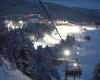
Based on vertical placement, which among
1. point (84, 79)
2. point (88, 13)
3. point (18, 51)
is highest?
point (88, 13)

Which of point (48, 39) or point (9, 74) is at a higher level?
point (48, 39)

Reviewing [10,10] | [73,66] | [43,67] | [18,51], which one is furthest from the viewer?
[10,10]

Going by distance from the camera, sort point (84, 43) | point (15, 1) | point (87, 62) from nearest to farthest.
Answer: point (87, 62) < point (84, 43) < point (15, 1)

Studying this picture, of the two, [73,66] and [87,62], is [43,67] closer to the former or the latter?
[73,66]

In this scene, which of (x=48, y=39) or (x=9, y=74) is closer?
(x=9, y=74)

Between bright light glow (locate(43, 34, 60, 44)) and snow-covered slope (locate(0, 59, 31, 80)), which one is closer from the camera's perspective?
snow-covered slope (locate(0, 59, 31, 80))

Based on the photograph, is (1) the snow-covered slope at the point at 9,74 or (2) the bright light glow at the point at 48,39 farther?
(2) the bright light glow at the point at 48,39

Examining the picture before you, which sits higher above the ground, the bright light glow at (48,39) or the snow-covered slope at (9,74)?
the bright light glow at (48,39)

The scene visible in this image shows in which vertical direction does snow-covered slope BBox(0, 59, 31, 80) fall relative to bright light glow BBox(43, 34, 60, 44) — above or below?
below

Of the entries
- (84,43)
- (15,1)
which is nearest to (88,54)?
(84,43)

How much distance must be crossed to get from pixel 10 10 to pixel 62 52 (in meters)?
67.3

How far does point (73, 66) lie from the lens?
28.2 m

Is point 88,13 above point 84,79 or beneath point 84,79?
above

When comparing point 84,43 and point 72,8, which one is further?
point 72,8
